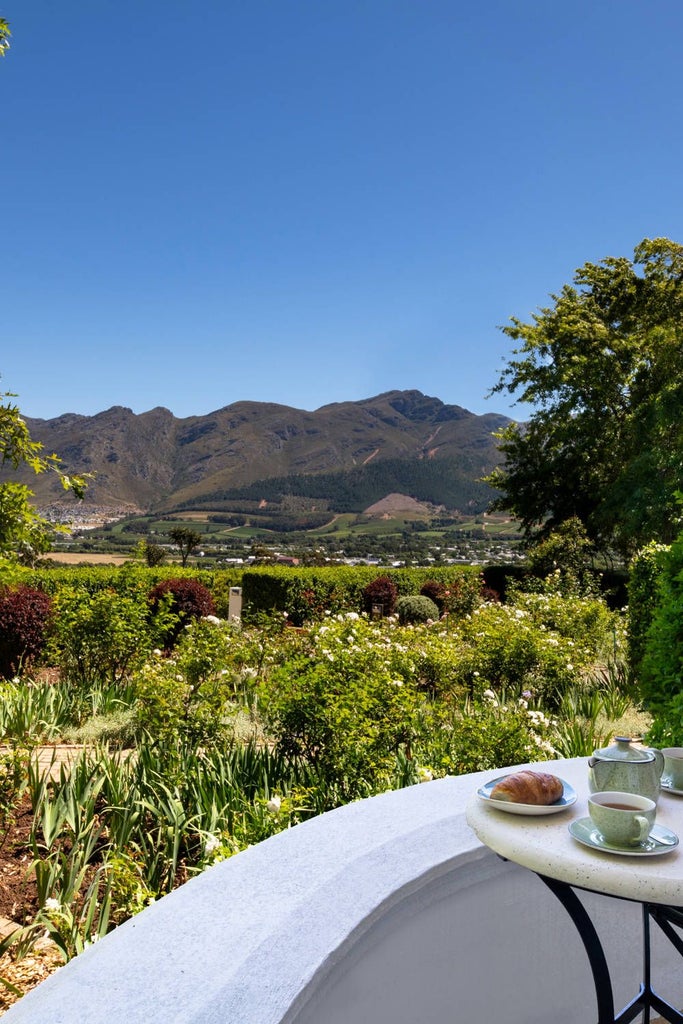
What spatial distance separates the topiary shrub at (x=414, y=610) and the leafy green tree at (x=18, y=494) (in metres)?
9.78

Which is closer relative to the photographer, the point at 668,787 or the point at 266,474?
the point at 668,787

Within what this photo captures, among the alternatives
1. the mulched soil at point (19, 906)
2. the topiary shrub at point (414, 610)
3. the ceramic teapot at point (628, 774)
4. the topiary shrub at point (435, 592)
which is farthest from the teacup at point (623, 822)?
the topiary shrub at point (435, 592)

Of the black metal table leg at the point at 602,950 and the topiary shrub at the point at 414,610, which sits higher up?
the black metal table leg at the point at 602,950

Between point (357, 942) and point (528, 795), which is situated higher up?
point (528, 795)

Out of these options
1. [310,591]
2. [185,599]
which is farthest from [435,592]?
[185,599]

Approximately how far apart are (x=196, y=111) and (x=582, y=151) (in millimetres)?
5435

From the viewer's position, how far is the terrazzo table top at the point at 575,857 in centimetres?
Answer: 120

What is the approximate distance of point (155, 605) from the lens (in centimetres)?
1066

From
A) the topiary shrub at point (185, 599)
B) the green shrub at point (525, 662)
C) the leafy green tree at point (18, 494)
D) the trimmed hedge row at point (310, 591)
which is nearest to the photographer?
the leafy green tree at point (18, 494)

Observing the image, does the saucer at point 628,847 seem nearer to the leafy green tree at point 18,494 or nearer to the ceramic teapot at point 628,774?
the ceramic teapot at point 628,774

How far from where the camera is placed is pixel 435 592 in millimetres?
15750

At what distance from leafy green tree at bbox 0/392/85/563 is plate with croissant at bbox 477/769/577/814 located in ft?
12.4

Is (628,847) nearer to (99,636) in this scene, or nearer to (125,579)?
(99,636)

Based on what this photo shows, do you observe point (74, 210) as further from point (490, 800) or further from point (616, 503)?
point (490, 800)
